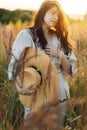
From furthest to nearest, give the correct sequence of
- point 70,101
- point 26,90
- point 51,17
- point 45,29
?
point 45,29
point 51,17
point 26,90
point 70,101

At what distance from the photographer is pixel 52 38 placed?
3506 mm

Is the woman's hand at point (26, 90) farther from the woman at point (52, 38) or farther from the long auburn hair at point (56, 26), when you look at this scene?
the long auburn hair at point (56, 26)

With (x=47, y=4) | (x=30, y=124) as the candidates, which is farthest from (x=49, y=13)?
(x=30, y=124)

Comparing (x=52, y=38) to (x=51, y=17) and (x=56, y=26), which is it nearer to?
(x=56, y=26)

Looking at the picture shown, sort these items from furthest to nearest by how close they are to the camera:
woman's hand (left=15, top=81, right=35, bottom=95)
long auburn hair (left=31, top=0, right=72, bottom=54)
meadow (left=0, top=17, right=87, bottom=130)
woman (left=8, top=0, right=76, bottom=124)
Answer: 1. long auburn hair (left=31, top=0, right=72, bottom=54)
2. woman (left=8, top=0, right=76, bottom=124)
3. woman's hand (left=15, top=81, right=35, bottom=95)
4. meadow (left=0, top=17, right=87, bottom=130)

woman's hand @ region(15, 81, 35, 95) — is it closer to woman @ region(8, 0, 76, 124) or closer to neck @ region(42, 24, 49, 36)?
woman @ region(8, 0, 76, 124)

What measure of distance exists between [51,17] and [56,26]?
185mm

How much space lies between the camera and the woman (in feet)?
10.7

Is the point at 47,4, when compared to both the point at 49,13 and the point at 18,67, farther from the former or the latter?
the point at 18,67

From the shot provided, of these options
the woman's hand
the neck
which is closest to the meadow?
the woman's hand

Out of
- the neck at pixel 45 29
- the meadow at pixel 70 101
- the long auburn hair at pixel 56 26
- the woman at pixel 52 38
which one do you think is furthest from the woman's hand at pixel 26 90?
the neck at pixel 45 29

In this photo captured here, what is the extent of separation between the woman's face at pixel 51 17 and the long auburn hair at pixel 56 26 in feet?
0.12

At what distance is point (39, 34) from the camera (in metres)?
3.42

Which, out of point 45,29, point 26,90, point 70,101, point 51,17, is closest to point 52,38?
point 45,29
